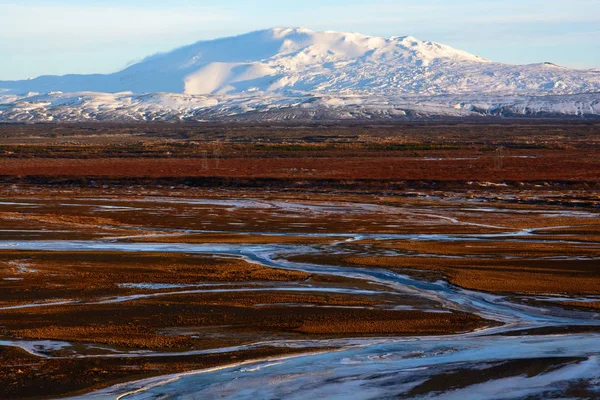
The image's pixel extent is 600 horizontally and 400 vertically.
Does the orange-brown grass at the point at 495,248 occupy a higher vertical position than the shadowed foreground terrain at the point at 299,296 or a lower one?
lower

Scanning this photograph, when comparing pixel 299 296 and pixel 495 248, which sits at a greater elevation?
pixel 299 296

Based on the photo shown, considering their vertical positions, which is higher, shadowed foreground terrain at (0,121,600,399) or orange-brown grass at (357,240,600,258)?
shadowed foreground terrain at (0,121,600,399)

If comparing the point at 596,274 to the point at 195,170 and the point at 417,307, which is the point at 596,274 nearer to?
the point at 417,307

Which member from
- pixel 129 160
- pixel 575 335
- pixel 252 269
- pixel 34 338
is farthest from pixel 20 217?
pixel 129 160

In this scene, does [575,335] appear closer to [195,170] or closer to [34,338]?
[34,338]

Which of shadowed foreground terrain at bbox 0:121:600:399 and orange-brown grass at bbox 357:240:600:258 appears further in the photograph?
orange-brown grass at bbox 357:240:600:258

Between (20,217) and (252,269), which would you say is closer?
(252,269)

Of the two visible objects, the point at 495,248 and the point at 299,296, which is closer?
the point at 299,296

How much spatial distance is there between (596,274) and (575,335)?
6.61 meters

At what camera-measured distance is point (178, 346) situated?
1628 cm

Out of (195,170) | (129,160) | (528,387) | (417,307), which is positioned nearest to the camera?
(528,387)

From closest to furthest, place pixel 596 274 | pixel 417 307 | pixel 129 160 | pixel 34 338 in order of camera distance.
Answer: pixel 34 338
pixel 417 307
pixel 596 274
pixel 129 160

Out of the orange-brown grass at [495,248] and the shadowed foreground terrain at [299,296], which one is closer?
the shadowed foreground terrain at [299,296]

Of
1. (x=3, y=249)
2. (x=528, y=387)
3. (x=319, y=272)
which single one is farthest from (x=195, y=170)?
(x=528, y=387)
